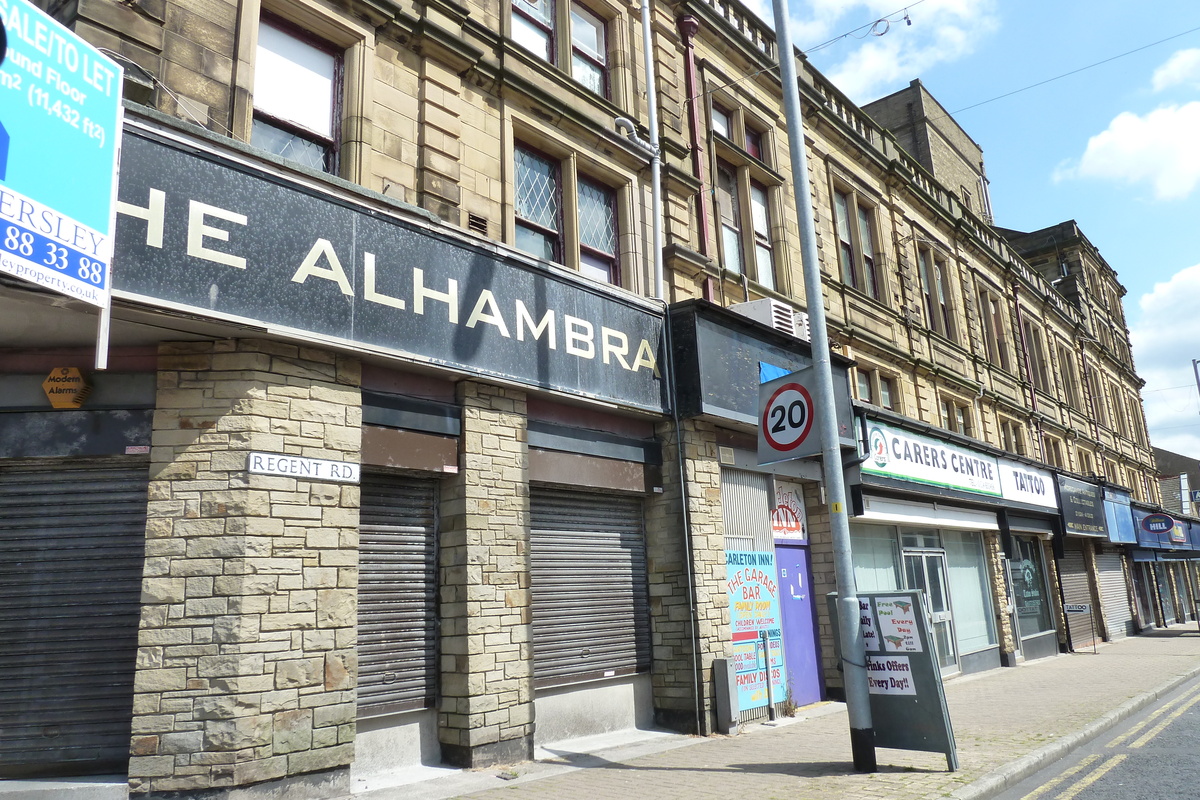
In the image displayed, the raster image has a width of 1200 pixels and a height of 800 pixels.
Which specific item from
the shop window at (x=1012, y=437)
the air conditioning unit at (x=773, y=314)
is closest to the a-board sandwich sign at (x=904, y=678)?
the air conditioning unit at (x=773, y=314)

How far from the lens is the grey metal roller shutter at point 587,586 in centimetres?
884

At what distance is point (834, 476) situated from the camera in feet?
25.5

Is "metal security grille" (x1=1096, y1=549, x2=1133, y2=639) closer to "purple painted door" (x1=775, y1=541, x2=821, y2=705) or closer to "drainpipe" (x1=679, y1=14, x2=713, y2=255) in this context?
"purple painted door" (x1=775, y1=541, x2=821, y2=705)

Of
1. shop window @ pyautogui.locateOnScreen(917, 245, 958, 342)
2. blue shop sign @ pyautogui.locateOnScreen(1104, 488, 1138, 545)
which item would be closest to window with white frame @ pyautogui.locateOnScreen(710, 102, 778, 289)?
shop window @ pyautogui.locateOnScreen(917, 245, 958, 342)

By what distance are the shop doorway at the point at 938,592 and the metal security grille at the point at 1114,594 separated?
13.4 meters

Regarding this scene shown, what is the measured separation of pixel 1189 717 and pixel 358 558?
10847 mm

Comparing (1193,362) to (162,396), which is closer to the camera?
(162,396)

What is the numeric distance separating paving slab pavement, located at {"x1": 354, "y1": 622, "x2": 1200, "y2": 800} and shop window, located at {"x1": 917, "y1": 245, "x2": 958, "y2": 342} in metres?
10.9

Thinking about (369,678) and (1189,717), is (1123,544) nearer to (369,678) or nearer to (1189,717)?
(1189,717)

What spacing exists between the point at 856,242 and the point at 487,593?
534 inches

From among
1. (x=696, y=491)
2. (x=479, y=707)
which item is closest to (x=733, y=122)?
(x=696, y=491)

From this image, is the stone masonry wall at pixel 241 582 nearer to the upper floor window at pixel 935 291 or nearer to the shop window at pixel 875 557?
the shop window at pixel 875 557

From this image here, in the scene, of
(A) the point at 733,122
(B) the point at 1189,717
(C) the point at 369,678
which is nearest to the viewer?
(C) the point at 369,678

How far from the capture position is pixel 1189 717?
1034 centimetres
